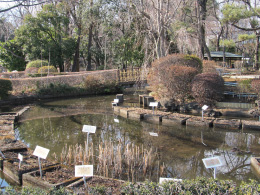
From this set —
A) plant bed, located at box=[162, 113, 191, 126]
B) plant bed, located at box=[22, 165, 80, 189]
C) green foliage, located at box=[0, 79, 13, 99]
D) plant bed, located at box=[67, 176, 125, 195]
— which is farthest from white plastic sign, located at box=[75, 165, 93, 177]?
green foliage, located at box=[0, 79, 13, 99]

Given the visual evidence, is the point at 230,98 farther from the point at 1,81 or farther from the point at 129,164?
the point at 1,81

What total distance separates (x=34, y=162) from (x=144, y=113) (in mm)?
6391

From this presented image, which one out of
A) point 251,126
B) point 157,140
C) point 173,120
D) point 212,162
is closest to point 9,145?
point 157,140

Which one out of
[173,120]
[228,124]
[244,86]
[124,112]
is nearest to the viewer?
[228,124]

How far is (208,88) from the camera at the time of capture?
1109cm

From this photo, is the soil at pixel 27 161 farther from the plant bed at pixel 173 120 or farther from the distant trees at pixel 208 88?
the distant trees at pixel 208 88

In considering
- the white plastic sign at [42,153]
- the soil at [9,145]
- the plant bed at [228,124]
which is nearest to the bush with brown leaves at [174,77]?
the plant bed at [228,124]

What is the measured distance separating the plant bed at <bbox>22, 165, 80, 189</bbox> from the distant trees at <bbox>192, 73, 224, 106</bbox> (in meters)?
7.29

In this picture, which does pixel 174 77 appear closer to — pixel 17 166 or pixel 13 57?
pixel 17 166

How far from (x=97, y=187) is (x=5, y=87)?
14870 mm

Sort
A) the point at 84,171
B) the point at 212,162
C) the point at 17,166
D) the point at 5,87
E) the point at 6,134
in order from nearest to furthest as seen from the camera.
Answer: the point at 84,171 < the point at 212,162 < the point at 17,166 < the point at 6,134 < the point at 5,87

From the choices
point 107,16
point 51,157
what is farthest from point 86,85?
point 51,157

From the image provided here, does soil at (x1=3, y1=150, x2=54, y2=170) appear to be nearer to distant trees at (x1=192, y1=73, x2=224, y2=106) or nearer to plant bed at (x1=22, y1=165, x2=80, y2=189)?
plant bed at (x1=22, y1=165, x2=80, y2=189)

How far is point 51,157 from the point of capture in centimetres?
708
